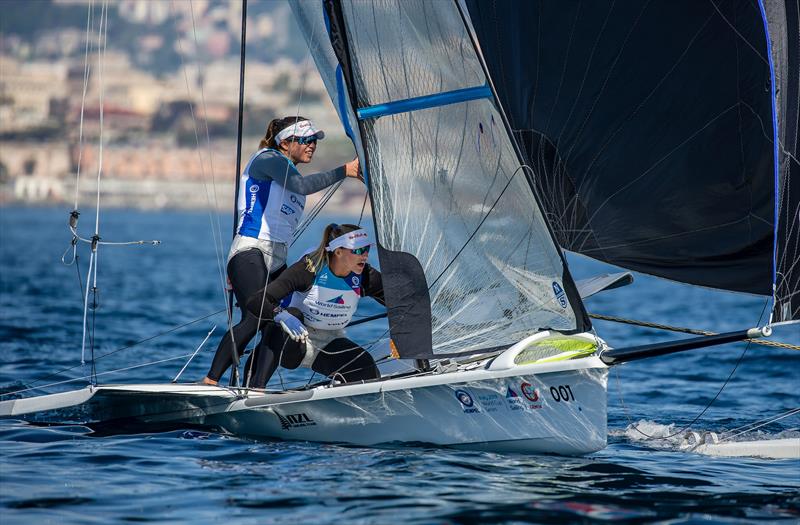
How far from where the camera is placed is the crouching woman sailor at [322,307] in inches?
A: 231

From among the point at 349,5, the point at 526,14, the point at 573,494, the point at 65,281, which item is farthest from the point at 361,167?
the point at 65,281

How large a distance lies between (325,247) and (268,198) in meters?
0.38

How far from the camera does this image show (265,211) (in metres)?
6.12

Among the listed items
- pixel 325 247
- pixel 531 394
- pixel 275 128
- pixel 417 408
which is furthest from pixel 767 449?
pixel 275 128

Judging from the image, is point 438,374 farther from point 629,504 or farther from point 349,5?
point 349,5

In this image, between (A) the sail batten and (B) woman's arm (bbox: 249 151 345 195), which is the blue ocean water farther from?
(A) the sail batten

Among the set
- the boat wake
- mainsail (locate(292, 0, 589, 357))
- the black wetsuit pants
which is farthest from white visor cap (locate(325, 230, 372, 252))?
the boat wake

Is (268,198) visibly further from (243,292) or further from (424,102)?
(424,102)

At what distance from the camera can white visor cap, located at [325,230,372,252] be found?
5.98m

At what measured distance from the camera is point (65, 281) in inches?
745

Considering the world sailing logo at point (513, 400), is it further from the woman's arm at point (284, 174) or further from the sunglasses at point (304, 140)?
the sunglasses at point (304, 140)

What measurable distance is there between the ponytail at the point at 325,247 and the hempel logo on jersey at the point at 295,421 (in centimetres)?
69

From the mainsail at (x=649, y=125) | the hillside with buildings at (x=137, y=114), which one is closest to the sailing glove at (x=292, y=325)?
the mainsail at (x=649, y=125)

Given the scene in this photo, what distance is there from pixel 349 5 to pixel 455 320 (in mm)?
1559
